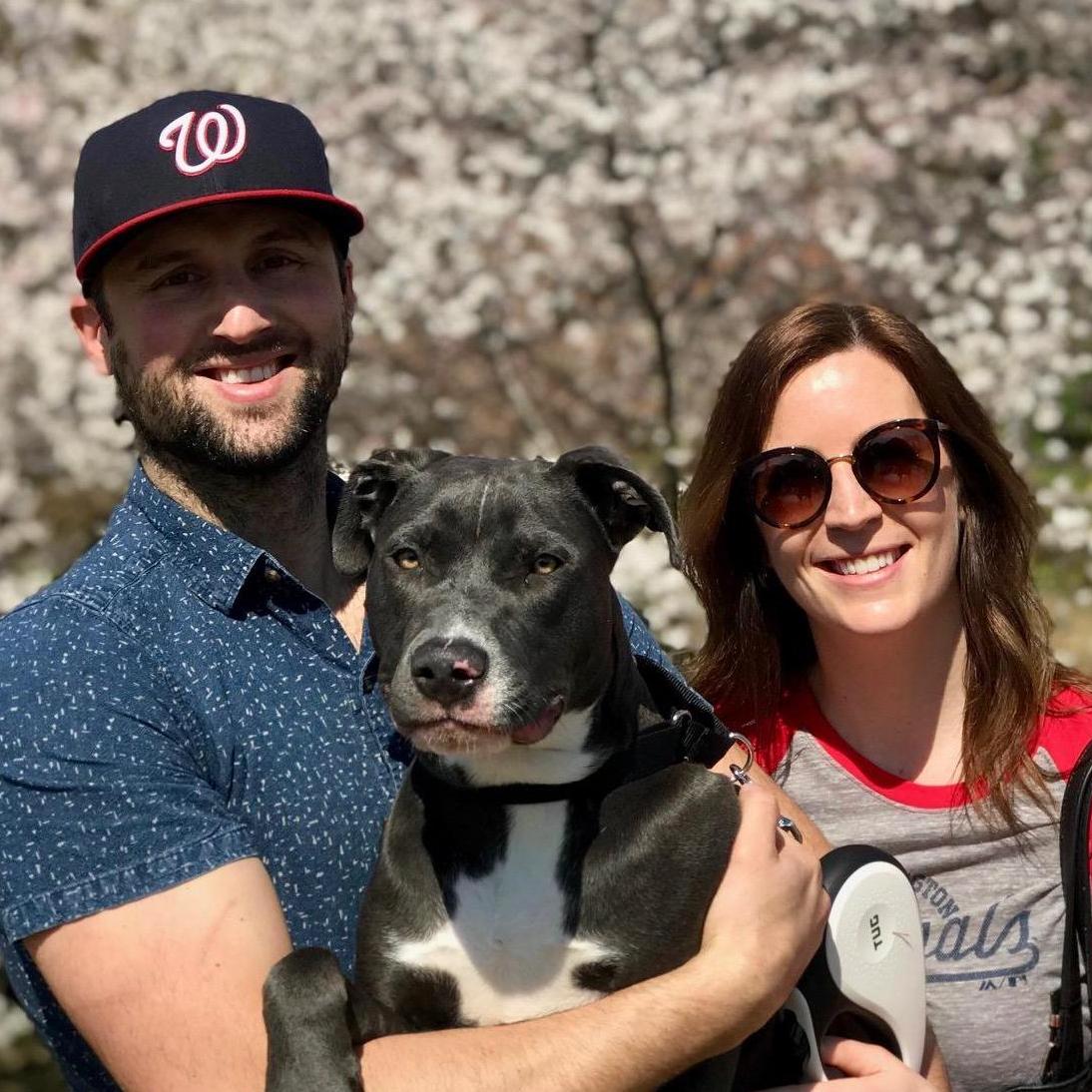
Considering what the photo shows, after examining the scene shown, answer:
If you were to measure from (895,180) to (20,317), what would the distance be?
503 cm

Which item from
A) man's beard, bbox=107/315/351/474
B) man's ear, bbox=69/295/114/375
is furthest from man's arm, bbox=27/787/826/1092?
man's ear, bbox=69/295/114/375

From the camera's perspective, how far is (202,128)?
310 cm

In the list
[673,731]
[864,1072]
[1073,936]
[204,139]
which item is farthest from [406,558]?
[1073,936]

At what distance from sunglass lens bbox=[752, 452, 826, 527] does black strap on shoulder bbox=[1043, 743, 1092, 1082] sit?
2.74 ft

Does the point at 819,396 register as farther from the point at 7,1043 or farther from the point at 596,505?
the point at 7,1043

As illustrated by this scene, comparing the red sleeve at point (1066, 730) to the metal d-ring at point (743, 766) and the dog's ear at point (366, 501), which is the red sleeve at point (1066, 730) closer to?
the metal d-ring at point (743, 766)

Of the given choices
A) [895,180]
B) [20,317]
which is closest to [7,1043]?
[20,317]

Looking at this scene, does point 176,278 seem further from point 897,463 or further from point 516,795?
point 897,463

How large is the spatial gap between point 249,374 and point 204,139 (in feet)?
1.63

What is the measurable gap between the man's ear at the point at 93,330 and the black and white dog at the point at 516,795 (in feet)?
3.05

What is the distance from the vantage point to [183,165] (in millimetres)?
3051

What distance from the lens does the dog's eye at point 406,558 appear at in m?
2.84

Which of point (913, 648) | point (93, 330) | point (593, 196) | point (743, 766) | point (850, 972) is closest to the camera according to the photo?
point (850, 972)

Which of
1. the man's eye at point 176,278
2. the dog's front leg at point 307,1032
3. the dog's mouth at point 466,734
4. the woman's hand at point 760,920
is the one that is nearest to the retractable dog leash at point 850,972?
the woman's hand at point 760,920
